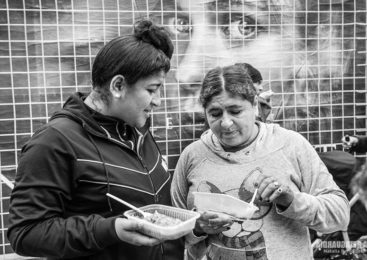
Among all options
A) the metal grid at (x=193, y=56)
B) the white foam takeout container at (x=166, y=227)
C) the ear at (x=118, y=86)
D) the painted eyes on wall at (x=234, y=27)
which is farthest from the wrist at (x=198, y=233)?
the painted eyes on wall at (x=234, y=27)

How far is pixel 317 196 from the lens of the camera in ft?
5.92

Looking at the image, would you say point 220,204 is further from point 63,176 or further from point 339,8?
point 339,8

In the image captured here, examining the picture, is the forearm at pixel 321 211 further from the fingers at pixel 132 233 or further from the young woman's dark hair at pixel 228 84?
the fingers at pixel 132 233

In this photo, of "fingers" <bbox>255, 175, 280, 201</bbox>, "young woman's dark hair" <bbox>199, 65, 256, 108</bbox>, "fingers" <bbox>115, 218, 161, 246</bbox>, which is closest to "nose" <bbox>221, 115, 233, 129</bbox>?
"young woman's dark hair" <bbox>199, 65, 256, 108</bbox>

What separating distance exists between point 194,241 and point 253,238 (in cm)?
26

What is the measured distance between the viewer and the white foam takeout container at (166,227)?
4.50ft

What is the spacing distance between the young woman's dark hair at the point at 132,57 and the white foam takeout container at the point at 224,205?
534 millimetres

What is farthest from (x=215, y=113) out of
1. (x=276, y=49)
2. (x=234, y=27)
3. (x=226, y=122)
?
(x=276, y=49)

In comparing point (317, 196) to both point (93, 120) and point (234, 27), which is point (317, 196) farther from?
point (234, 27)

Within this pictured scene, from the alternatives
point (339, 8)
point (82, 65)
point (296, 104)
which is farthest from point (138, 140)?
point (339, 8)

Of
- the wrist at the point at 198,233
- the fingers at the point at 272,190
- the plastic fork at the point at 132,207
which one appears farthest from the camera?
the wrist at the point at 198,233

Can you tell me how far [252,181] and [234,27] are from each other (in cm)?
190

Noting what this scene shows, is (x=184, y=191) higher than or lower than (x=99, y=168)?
lower

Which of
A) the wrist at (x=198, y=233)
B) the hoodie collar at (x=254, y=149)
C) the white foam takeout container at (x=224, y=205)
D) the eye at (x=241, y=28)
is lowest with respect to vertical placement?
the wrist at (x=198, y=233)
